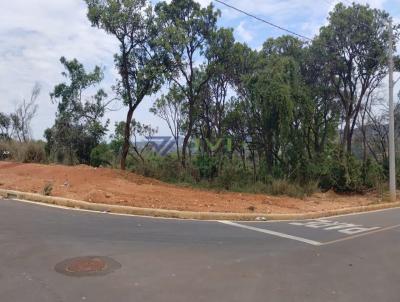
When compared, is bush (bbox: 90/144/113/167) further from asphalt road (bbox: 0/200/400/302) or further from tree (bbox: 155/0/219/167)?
asphalt road (bbox: 0/200/400/302)

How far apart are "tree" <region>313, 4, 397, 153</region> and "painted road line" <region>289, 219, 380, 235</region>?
13327mm

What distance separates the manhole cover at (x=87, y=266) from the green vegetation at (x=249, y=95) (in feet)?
42.6

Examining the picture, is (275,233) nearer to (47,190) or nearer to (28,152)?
(47,190)

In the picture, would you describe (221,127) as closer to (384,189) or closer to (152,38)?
(152,38)

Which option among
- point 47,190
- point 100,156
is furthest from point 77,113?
point 47,190

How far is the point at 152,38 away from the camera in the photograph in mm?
21094

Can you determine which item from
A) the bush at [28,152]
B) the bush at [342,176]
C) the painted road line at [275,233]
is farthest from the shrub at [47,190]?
the bush at [342,176]

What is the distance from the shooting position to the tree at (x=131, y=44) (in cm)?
2038

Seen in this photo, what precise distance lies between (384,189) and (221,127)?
8837 mm

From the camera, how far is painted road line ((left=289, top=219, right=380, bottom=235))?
39.7 feet

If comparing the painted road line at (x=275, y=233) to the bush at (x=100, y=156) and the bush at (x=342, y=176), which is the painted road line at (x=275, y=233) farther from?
the bush at (x=100, y=156)

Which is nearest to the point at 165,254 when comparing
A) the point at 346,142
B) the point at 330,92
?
the point at 330,92

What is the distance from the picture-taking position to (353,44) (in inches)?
1001

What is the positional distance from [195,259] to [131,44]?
14970 mm
